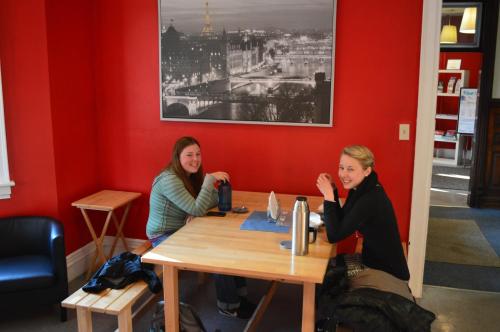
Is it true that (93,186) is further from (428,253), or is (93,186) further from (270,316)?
(428,253)

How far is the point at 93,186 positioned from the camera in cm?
391

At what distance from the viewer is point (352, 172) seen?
8.27 ft

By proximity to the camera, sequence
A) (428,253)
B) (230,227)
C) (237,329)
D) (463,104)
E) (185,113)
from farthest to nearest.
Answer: (463,104) → (428,253) → (185,113) → (237,329) → (230,227)

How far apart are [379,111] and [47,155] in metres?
2.33

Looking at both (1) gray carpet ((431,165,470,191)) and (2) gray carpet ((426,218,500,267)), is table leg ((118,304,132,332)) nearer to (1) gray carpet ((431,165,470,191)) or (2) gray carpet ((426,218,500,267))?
(2) gray carpet ((426,218,500,267))

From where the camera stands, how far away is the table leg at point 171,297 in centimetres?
229

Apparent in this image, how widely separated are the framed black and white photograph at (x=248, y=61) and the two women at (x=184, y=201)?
67 cm

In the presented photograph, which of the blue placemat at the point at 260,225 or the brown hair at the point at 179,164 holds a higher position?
the brown hair at the point at 179,164

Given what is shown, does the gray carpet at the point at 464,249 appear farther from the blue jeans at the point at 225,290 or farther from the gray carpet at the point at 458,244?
the blue jeans at the point at 225,290

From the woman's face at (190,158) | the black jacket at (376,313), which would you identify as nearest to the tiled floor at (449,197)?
the woman's face at (190,158)

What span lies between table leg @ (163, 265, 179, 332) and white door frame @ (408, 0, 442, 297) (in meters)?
1.80

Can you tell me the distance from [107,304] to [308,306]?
3.25 feet

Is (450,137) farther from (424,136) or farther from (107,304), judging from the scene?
(107,304)

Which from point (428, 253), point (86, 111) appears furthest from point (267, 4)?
point (428, 253)
